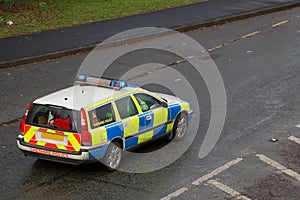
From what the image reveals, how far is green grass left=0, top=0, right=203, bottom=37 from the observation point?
22.7 m

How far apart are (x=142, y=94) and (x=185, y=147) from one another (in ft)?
4.82

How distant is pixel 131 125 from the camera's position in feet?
39.6

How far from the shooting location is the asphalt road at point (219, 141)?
11.0 m

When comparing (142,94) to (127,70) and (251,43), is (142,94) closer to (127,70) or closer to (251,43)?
(127,70)

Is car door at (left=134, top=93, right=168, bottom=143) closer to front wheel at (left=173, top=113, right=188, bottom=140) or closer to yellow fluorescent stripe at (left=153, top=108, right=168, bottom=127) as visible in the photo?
yellow fluorescent stripe at (left=153, top=108, right=168, bottom=127)

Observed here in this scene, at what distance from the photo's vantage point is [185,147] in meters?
13.2

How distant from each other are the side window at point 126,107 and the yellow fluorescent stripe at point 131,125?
0.09 m

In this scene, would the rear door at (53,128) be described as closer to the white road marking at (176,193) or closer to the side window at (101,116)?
the side window at (101,116)

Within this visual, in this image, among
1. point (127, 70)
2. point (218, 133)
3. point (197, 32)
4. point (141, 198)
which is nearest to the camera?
point (141, 198)

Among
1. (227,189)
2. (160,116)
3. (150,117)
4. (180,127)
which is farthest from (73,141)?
(180,127)

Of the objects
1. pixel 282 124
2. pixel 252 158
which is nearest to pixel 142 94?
pixel 252 158

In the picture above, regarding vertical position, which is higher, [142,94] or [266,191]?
[142,94]

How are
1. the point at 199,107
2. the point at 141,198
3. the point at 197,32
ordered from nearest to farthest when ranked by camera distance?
the point at 141,198, the point at 199,107, the point at 197,32

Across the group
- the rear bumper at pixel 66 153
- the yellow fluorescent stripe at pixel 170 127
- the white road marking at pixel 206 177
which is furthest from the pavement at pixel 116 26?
the white road marking at pixel 206 177
